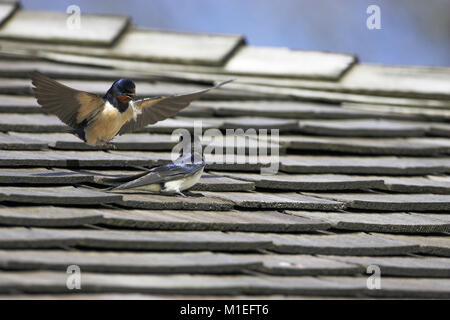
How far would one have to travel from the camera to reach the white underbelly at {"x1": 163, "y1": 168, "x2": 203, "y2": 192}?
313 cm

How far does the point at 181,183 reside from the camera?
10.3 feet

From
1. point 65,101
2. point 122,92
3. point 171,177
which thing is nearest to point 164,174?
point 171,177

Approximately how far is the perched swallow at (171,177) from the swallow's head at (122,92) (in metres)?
0.26

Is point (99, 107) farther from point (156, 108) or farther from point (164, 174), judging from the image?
point (164, 174)

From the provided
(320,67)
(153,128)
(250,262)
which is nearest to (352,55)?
(320,67)

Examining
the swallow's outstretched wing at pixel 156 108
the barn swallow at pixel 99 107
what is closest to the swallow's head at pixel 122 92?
the barn swallow at pixel 99 107

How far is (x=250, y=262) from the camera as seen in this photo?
2.61 m

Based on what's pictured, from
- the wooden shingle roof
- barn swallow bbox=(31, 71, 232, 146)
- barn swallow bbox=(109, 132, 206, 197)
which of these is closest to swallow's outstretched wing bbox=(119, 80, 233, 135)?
barn swallow bbox=(31, 71, 232, 146)

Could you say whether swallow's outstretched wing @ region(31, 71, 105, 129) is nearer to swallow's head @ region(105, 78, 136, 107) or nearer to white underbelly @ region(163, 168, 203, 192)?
swallow's head @ region(105, 78, 136, 107)

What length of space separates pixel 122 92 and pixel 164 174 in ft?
1.03

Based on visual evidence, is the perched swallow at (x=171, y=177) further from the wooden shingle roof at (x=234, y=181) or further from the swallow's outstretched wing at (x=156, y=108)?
the swallow's outstretched wing at (x=156, y=108)

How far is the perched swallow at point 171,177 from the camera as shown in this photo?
3.10m
